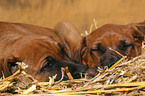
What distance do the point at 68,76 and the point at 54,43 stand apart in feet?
2.73

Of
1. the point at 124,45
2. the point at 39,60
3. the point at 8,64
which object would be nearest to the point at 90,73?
the point at 39,60

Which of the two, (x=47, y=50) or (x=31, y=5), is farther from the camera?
(x=31, y=5)

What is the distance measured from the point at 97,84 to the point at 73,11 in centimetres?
460

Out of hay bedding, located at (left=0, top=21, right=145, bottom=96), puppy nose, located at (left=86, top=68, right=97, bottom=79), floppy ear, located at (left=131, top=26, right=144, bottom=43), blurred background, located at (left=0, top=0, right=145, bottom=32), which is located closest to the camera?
hay bedding, located at (left=0, top=21, right=145, bottom=96)

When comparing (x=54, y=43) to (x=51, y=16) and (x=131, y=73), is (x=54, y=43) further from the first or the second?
(x=51, y=16)

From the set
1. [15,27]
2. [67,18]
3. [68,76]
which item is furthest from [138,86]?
[67,18]

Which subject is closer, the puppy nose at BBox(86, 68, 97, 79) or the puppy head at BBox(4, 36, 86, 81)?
the puppy nose at BBox(86, 68, 97, 79)

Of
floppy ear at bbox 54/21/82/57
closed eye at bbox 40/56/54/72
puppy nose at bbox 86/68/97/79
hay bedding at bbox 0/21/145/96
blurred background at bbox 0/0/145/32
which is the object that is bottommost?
hay bedding at bbox 0/21/145/96

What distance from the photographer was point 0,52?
338 cm

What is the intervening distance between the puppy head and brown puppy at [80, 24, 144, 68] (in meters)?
0.63

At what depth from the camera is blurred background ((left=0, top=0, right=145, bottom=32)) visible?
629 cm

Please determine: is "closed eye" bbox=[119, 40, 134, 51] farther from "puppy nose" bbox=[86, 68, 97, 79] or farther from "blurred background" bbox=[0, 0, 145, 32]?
"blurred background" bbox=[0, 0, 145, 32]

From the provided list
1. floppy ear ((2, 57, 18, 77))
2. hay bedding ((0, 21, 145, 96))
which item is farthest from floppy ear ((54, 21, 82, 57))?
hay bedding ((0, 21, 145, 96))

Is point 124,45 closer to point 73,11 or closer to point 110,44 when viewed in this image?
point 110,44
